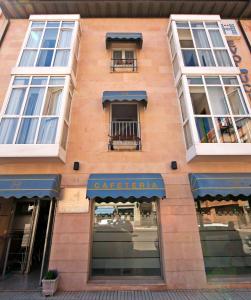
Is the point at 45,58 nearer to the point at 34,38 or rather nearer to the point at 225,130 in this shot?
the point at 34,38

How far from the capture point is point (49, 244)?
6621 mm

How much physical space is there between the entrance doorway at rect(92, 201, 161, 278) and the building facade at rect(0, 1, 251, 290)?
0.12ft

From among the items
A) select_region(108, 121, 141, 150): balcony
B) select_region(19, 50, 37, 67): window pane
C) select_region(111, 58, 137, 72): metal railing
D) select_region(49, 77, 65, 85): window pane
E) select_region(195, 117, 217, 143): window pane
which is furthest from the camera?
select_region(111, 58, 137, 72): metal railing

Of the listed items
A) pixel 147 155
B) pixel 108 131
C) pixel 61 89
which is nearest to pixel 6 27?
pixel 61 89

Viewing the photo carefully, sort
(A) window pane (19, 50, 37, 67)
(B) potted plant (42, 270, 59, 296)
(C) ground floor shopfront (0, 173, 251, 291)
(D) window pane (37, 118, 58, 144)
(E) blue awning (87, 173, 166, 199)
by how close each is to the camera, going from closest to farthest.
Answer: (B) potted plant (42, 270, 59, 296), (C) ground floor shopfront (0, 173, 251, 291), (E) blue awning (87, 173, 166, 199), (D) window pane (37, 118, 58, 144), (A) window pane (19, 50, 37, 67)

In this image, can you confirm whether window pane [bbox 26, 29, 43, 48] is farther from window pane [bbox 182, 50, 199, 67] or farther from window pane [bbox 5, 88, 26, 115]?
window pane [bbox 182, 50, 199, 67]

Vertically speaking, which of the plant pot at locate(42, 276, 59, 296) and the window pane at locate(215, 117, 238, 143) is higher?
the window pane at locate(215, 117, 238, 143)

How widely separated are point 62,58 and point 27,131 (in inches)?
155

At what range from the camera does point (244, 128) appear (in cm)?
703

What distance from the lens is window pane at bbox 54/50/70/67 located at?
8.31 metres

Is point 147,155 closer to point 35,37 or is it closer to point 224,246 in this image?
point 224,246

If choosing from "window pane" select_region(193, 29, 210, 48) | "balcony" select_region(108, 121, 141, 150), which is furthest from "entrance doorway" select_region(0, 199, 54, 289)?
"window pane" select_region(193, 29, 210, 48)

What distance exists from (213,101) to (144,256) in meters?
6.52

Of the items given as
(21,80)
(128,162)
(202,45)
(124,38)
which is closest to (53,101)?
(21,80)
